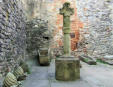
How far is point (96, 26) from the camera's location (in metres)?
7.52

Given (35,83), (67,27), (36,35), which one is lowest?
(35,83)

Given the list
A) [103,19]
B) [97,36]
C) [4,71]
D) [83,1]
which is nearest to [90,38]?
[97,36]

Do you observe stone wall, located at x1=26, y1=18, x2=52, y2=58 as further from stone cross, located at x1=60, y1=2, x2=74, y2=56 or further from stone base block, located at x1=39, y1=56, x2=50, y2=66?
stone cross, located at x1=60, y1=2, x2=74, y2=56

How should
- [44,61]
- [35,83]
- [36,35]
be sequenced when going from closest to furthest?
[35,83] < [44,61] < [36,35]

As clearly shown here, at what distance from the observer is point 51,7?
7.36m

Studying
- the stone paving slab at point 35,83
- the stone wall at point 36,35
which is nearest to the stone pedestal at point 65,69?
the stone paving slab at point 35,83

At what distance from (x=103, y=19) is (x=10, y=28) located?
4.86m

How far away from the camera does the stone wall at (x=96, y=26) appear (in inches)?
294

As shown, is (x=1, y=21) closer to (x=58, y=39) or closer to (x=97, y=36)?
(x=58, y=39)

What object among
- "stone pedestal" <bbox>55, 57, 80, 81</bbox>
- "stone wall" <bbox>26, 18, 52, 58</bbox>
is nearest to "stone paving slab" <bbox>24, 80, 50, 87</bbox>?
"stone pedestal" <bbox>55, 57, 80, 81</bbox>

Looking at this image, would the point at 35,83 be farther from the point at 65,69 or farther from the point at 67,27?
→ the point at 67,27

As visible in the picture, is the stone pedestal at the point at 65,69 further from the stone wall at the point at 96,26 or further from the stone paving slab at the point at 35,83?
the stone wall at the point at 96,26

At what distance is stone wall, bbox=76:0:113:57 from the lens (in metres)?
7.47

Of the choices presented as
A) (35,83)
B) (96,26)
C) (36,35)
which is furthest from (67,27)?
(96,26)
